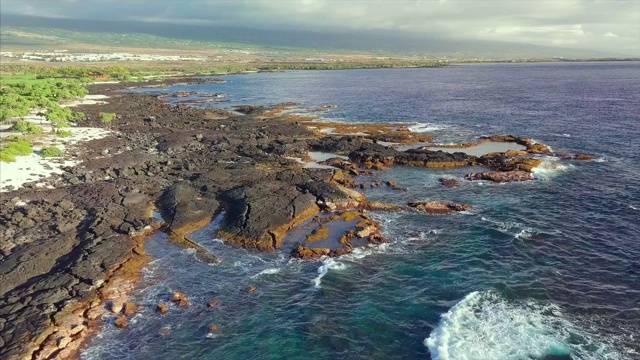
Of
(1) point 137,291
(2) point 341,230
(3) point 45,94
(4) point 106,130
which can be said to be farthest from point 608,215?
(3) point 45,94

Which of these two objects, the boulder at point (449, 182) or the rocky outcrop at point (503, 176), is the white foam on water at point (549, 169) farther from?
the boulder at point (449, 182)

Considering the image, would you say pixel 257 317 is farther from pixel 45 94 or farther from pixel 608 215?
pixel 45 94

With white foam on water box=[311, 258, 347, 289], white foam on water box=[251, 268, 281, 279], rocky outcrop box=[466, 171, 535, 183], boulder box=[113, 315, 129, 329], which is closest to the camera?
boulder box=[113, 315, 129, 329]

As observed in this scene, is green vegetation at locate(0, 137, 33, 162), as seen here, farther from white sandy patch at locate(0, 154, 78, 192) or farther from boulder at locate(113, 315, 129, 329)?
boulder at locate(113, 315, 129, 329)

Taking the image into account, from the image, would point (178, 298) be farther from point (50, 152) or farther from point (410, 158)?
point (50, 152)

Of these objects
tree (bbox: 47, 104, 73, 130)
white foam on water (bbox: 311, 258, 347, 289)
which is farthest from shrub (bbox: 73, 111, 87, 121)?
white foam on water (bbox: 311, 258, 347, 289)

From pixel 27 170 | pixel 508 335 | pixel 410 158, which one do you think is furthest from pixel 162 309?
pixel 410 158
